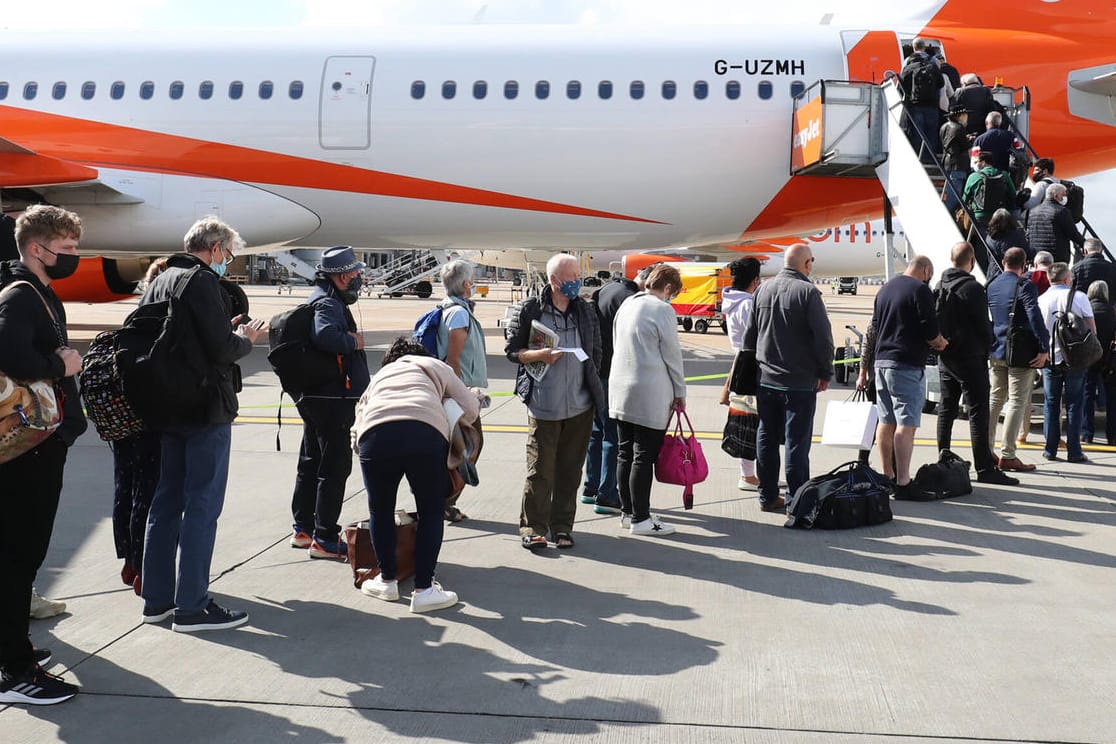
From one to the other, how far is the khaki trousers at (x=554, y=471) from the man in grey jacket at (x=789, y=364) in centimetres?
151

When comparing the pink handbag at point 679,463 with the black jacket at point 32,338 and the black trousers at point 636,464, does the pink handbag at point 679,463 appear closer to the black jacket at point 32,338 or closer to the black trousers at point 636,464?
the black trousers at point 636,464

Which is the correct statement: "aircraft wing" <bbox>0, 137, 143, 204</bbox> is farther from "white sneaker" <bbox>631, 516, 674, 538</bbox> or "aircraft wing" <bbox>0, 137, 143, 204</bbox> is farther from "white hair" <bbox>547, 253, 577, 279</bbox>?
"white sneaker" <bbox>631, 516, 674, 538</bbox>

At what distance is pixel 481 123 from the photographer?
12.9m

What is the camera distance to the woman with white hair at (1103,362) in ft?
29.1

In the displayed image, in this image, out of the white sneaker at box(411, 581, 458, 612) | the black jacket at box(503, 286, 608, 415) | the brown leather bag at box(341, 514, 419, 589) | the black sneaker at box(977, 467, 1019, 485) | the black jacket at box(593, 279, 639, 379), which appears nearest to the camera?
the white sneaker at box(411, 581, 458, 612)

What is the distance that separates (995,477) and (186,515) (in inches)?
228

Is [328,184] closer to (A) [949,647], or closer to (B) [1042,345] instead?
(B) [1042,345]

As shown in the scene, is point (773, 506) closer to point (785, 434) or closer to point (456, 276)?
point (785, 434)

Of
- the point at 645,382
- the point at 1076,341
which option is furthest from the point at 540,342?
the point at 1076,341

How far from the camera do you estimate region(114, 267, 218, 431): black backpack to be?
13.3 feet

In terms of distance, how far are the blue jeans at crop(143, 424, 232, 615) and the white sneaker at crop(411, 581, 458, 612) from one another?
0.94 meters

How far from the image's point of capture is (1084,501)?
680cm

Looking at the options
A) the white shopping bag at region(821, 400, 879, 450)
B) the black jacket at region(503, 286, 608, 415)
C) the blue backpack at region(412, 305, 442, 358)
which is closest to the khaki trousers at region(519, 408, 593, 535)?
the black jacket at region(503, 286, 608, 415)

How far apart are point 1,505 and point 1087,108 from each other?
13.1m
